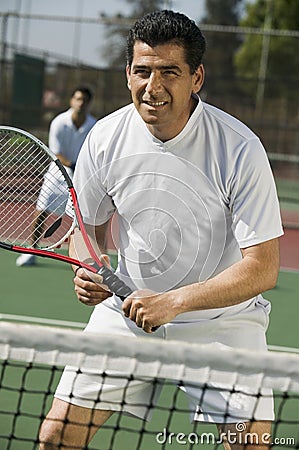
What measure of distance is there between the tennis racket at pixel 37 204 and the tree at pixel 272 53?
12060 mm

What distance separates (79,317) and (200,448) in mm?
2061

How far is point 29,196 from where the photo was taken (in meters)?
3.73

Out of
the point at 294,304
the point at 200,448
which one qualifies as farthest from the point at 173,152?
the point at 294,304

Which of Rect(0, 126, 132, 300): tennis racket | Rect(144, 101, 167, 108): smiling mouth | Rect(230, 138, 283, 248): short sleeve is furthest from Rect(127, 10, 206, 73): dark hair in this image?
Rect(0, 126, 132, 300): tennis racket

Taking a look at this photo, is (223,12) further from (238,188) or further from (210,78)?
(238,188)

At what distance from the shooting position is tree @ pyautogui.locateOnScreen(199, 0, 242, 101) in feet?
51.5

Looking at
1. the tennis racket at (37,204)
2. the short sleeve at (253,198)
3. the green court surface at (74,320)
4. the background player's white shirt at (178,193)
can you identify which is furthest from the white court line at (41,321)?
the short sleeve at (253,198)

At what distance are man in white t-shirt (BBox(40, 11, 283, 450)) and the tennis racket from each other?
7 cm

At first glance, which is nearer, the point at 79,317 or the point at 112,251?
the point at 79,317

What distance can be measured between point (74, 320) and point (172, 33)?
320 centimetres

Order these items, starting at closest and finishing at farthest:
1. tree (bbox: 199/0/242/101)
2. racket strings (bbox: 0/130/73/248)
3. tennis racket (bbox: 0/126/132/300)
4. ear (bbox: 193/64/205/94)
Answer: ear (bbox: 193/64/205/94) → tennis racket (bbox: 0/126/132/300) → racket strings (bbox: 0/130/73/248) → tree (bbox: 199/0/242/101)

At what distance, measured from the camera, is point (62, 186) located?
3.27m

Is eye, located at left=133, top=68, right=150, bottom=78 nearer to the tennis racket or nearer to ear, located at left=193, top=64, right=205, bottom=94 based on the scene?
ear, located at left=193, top=64, right=205, bottom=94

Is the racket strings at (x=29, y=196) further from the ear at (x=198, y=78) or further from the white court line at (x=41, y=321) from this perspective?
the white court line at (x=41, y=321)
